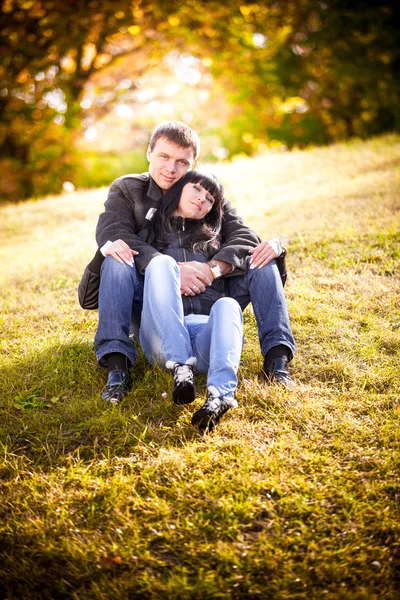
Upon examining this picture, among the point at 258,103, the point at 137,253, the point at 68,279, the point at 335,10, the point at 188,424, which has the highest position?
the point at 335,10

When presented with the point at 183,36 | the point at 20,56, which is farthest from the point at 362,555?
the point at 183,36

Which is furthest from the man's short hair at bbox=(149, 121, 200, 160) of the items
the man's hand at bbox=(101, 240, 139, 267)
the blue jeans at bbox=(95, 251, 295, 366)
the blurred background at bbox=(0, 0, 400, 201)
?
the blurred background at bbox=(0, 0, 400, 201)

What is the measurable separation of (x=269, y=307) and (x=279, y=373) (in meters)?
0.38

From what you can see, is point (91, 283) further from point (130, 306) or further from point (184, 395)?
point (184, 395)

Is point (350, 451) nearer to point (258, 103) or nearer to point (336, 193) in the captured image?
A: point (336, 193)

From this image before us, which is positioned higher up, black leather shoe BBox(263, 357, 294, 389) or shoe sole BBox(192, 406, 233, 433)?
black leather shoe BBox(263, 357, 294, 389)

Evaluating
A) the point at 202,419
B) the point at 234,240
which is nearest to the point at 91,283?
the point at 234,240

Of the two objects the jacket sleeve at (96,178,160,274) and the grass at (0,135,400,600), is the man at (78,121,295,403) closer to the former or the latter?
the jacket sleeve at (96,178,160,274)

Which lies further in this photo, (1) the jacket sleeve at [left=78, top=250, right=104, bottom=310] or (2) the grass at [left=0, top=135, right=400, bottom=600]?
(1) the jacket sleeve at [left=78, top=250, right=104, bottom=310]

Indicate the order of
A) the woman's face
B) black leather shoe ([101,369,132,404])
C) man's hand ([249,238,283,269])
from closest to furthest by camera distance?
black leather shoe ([101,369,132,404]), man's hand ([249,238,283,269]), the woman's face

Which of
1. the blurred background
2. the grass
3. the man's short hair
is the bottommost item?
the grass

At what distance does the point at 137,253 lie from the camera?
338cm

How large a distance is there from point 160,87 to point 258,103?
8.64ft

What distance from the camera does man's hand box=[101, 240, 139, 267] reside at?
129 inches
